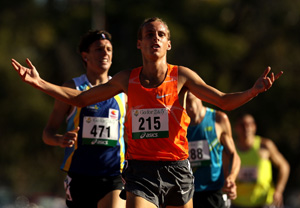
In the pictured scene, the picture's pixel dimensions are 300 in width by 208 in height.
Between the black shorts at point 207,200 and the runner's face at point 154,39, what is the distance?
89.7 inches

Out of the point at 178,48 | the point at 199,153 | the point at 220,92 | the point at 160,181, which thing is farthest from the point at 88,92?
the point at 178,48

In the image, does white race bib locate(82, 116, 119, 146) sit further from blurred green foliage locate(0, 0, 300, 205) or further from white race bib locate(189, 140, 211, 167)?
blurred green foliage locate(0, 0, 300, 205)

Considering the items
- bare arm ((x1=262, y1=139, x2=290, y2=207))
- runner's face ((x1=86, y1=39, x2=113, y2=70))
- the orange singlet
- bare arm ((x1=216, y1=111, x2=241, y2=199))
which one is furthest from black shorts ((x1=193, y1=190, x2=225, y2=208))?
bare arm ((x1=262, y1=139, x2=290, y2=207))

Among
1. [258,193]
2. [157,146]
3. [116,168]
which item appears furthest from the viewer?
[258,193]

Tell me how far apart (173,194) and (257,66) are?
22.3 meters

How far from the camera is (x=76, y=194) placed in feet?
21.0

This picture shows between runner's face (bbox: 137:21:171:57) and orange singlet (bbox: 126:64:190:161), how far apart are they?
0.92 ft

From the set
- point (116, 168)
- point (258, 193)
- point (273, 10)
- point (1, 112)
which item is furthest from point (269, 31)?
point (116, 168)

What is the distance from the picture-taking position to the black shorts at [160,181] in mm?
5227

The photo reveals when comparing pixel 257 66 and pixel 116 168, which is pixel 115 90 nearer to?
pixel 116 168

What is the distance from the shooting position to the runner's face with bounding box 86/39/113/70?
6801mm

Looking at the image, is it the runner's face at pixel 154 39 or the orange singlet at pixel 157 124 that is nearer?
the orange singlet at pixel 157 124

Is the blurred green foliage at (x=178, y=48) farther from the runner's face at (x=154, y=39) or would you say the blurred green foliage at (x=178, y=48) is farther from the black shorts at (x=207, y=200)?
the runner's face at (x=154, y=39)

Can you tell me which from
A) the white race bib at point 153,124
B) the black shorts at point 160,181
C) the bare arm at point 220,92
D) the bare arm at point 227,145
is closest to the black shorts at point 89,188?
the black shorts at point 160,181
